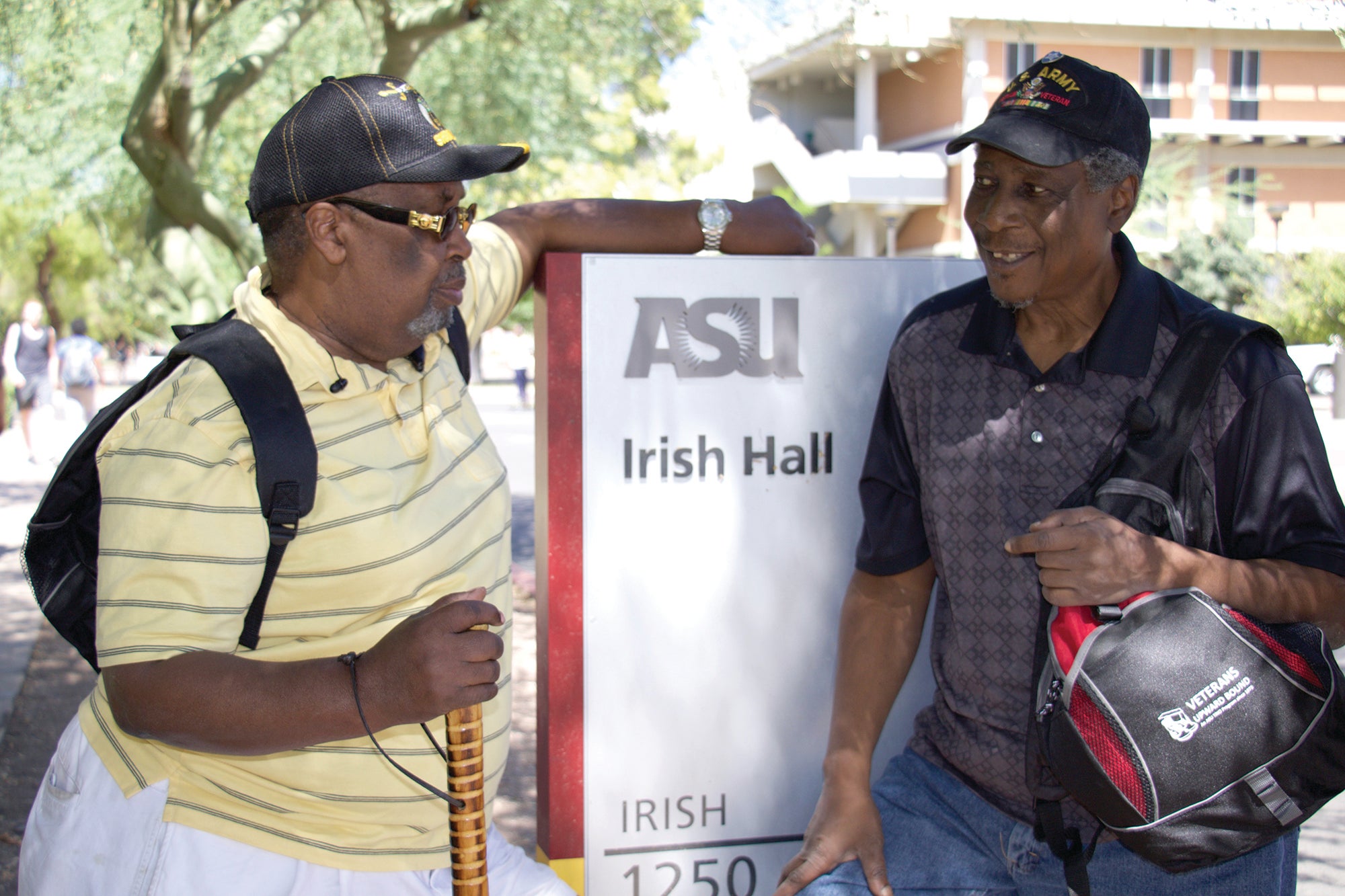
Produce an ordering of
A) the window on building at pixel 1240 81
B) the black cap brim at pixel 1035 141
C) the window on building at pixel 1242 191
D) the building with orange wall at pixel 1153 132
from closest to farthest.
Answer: the black cap brim at pixel 1035 141, the building with orange wall at pixel 1153 132, the window on building at pixel 1242 191, the window on building at pixel 1240 81

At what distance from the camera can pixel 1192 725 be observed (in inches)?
75.4

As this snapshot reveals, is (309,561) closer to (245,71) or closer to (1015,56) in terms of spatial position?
(245,71)

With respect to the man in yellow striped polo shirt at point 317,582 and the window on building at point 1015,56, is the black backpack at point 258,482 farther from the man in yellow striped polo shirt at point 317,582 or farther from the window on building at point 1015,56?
the window on building at point 1015,56

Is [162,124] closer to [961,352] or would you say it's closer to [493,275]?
[493,275]

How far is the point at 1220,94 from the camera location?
35219 millimetres

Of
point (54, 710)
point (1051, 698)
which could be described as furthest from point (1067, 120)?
point (54, 710)

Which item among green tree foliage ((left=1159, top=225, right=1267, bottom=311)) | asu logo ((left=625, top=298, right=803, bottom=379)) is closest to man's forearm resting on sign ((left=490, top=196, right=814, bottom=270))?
asu logo ((left=625, top=298, right=803, bottom=379))

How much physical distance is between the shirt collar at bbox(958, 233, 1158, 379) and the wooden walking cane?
129 cm

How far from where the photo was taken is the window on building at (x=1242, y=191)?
3312cm

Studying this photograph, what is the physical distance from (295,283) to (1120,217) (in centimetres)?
164

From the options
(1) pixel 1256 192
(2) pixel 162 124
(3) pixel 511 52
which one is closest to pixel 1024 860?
(2) pixel 162 124

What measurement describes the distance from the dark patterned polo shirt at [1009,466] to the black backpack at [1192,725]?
266 millimetres

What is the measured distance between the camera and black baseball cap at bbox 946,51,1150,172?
231cm

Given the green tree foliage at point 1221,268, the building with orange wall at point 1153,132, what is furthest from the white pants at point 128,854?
the green tree foliage at point 1221,268
